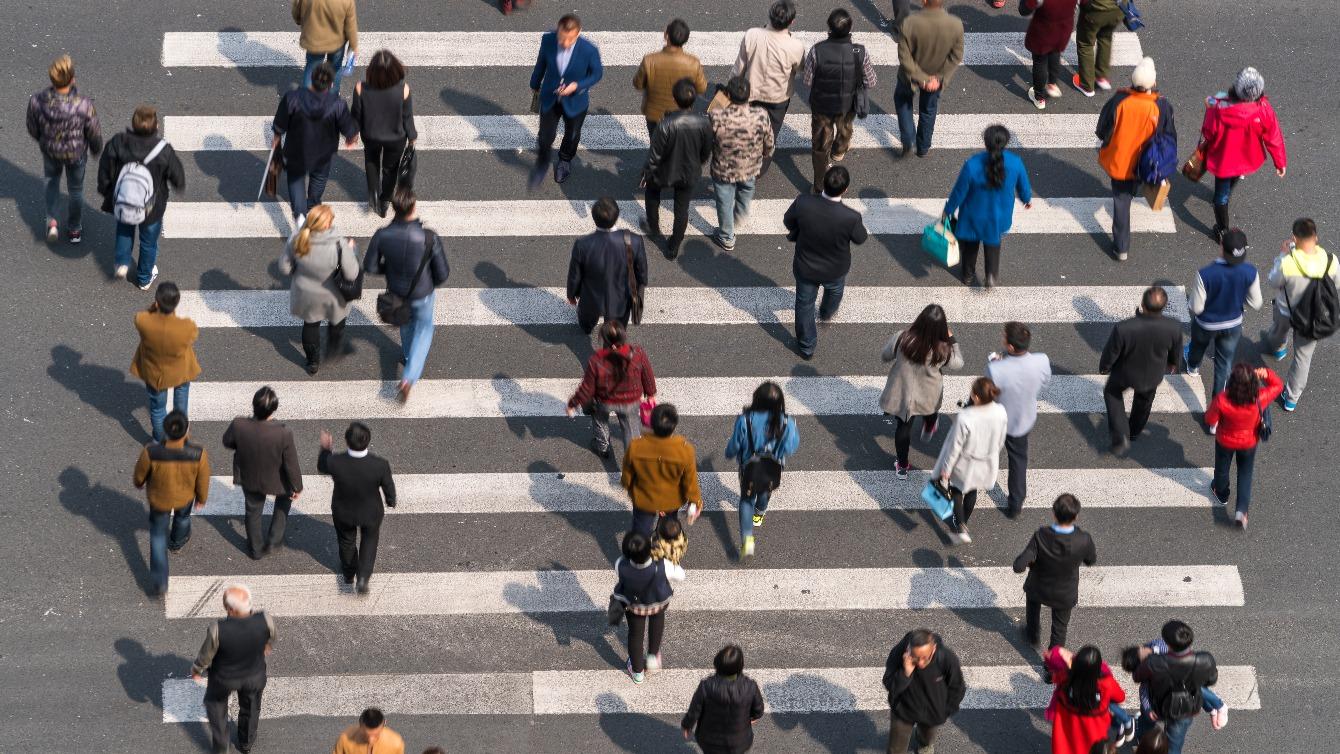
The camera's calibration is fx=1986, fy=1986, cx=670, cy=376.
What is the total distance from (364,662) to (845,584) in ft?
12.6

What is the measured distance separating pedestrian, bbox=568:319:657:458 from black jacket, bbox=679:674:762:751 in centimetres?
252

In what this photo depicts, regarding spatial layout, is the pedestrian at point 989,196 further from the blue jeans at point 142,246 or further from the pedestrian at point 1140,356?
the blue jeans at point 142,246

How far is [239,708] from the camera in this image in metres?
14.5

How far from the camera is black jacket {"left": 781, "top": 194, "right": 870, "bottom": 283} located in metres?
16.8

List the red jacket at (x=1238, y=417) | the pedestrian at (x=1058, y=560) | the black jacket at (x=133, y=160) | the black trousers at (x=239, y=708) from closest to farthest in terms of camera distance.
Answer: the black trousers at (x=239, y=708) → the pedestrian at (x=1058, y=560) → the red jacket at (x=1238, y=417) → the black jacket at (x=133, y=160)

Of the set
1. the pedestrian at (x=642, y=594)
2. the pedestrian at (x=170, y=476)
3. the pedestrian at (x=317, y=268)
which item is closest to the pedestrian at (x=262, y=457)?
the pedestrian at (x=170, y=476)

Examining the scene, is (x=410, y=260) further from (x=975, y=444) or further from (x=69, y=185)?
(x=975, y=444)

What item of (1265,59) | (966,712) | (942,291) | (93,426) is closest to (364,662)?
(93,426)

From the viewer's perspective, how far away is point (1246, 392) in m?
15.8

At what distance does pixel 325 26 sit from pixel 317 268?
3.38 metres

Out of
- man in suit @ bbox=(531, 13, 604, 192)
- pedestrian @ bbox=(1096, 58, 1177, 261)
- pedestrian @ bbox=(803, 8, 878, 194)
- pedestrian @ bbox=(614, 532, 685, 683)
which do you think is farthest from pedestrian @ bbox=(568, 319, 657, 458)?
pedestrian @ bbox=(1096, 58, 1177, 261)

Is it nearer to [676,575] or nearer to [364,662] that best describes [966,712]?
[676,575]

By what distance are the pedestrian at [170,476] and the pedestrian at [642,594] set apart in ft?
10.6

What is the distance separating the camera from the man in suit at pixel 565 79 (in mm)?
18109
